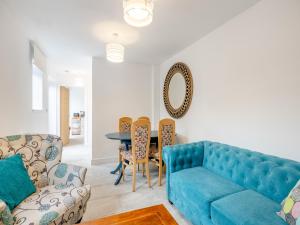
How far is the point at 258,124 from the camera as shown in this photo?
1958 mm

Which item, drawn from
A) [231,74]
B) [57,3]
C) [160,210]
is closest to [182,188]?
[160,210]

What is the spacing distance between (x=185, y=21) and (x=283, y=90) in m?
1.51

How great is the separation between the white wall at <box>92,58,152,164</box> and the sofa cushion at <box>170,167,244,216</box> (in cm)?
233

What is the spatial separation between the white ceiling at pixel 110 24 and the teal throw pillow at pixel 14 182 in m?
1.78

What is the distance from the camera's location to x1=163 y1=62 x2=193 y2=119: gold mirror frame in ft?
10.5

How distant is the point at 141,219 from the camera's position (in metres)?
1.15

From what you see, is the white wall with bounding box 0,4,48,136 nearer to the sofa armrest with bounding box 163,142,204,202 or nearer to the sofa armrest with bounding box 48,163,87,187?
the sofa armrest with bounding box 48,163,87,187

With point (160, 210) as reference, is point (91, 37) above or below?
above

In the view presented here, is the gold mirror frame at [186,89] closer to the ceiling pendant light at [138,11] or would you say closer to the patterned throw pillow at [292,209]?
the ceiling pendant light at [138,11]

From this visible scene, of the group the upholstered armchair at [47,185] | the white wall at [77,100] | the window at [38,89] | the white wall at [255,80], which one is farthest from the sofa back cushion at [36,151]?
the white wall at [77,100]

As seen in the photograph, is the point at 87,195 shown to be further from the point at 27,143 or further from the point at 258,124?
the point at 258,124

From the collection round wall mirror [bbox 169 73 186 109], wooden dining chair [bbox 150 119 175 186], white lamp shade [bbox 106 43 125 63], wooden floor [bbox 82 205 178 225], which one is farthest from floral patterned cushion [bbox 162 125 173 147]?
wooden floor [bbox 82 205 178 225]

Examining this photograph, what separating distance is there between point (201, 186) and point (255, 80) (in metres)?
1.38

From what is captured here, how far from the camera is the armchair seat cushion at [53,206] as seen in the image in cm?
120
